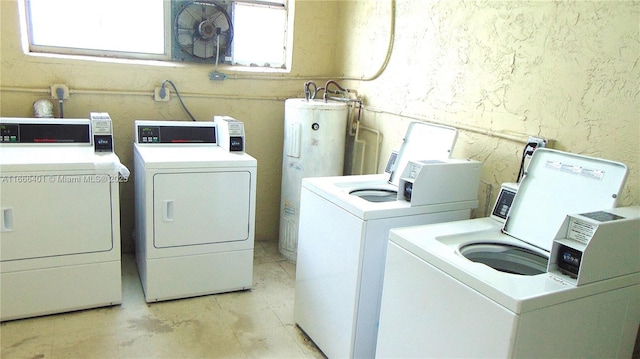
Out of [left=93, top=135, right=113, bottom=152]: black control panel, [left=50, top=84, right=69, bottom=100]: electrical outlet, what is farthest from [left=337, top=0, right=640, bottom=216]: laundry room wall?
[left=50, top=84, right=69, bottom=100]: electrical outlet

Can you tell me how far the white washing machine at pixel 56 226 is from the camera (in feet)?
7.73

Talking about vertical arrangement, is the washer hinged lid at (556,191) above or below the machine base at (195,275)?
above

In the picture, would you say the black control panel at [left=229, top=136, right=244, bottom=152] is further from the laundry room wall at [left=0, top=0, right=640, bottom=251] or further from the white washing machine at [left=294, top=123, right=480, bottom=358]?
the white washing machine at [left=294, top=123, right=480, bottom=358]

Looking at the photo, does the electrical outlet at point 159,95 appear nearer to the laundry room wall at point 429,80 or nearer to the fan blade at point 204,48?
the laundry room wall at point 429,80

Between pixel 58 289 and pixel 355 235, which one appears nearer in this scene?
pixel 355 235

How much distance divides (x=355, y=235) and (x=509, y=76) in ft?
3.58

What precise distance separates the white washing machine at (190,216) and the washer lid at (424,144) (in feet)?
2.88

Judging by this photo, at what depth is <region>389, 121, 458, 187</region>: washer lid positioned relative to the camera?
2398 mm

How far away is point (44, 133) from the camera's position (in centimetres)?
279

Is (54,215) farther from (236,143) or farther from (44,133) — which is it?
→ (236,143)

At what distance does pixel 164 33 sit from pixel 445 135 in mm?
2131

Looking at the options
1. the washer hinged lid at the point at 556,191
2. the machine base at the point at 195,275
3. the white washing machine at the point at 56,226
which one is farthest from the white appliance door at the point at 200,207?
the washer hinged lid at the point at 556,191

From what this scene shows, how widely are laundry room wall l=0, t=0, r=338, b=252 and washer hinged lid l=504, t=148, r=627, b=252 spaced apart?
2.16 meters

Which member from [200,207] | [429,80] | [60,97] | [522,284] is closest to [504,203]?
[522,284]
